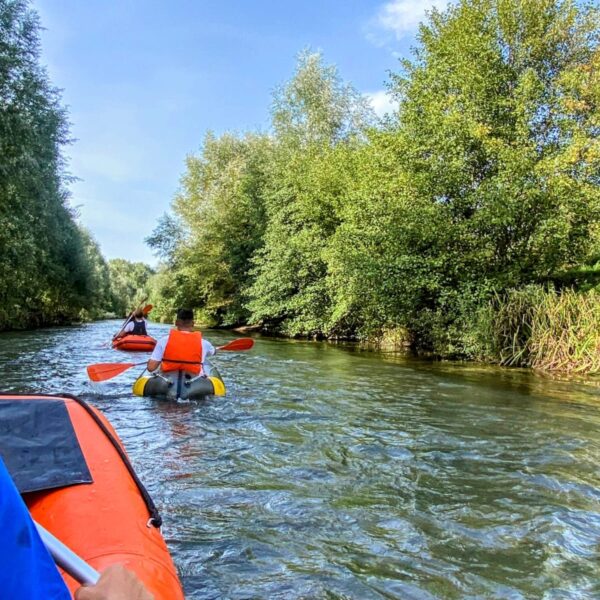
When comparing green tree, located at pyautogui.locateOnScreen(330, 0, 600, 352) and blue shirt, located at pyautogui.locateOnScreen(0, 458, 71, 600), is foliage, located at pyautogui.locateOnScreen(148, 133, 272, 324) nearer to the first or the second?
green tree, located at pyautogui.locateOnScreen(330, 0, 600, 352)

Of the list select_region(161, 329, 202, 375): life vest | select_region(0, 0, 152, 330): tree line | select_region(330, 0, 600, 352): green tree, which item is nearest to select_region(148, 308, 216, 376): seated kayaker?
select_region(161, 329, 202, 375): life vest

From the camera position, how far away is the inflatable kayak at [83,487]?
188 cm

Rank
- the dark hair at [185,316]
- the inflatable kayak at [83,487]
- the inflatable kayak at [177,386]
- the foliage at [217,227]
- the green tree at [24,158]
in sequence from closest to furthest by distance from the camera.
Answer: the inflatable kayak at [83,487] < the inflatable kayak at [177,386] < the dark hair at [185,316] < the green tree at [24,158] < the foliage at [217,227]

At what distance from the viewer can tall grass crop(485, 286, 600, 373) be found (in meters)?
10.0

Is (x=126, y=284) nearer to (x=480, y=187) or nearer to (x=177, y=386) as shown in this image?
(x=480, y=187)

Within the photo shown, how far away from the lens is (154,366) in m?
6.87

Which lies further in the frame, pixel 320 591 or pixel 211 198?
pixel 211 198

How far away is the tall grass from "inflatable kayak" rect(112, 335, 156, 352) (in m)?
7.45

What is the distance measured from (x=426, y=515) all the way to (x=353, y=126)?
24666 mm

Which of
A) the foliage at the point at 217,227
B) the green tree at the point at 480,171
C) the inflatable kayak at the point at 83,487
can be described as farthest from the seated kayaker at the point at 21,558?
the foliage at the point at 217,227

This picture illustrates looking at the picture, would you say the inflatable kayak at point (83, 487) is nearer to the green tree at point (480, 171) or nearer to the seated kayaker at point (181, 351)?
the seated kayaker at point (181, 351)

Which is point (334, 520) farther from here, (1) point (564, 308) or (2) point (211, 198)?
(2) point (211, 198)

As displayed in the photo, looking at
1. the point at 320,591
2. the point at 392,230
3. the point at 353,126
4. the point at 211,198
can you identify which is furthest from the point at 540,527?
the point at 211,198

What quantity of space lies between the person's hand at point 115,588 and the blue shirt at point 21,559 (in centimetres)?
23
